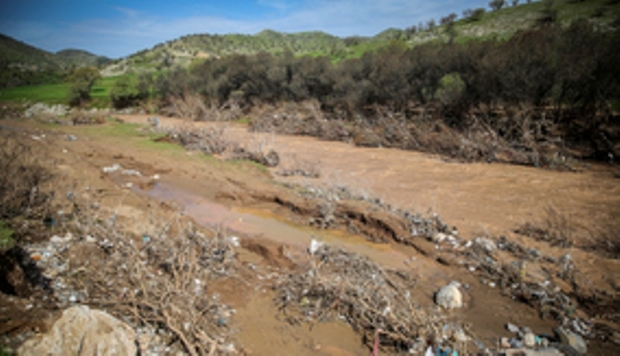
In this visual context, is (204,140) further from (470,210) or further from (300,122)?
(470,210)

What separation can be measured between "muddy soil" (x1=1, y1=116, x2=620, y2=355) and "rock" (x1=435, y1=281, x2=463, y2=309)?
117mm

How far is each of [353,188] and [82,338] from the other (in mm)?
6969

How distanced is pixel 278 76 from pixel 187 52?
46825 millimetres

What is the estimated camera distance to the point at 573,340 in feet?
12.2

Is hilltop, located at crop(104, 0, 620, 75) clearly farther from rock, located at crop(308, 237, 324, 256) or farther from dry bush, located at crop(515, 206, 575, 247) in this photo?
rock, located at crop(308, 237, 324, 256)

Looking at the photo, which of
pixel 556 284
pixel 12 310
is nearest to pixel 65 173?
pixel 12 310

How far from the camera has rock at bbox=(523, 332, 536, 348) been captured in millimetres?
3802

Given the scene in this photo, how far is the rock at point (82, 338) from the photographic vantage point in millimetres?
2381

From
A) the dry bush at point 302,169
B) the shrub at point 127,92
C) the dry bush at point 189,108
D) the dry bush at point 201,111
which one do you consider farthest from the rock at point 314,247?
the shrub at point 127,92

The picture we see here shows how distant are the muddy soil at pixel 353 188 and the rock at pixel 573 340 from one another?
284 mm

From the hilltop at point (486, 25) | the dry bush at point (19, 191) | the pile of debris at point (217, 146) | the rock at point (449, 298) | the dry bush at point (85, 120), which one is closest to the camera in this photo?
the rock at point (449, 298)

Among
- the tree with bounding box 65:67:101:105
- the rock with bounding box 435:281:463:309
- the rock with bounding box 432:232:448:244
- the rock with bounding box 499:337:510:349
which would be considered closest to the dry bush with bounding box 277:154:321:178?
the rock with bounding box 432:232:448:244

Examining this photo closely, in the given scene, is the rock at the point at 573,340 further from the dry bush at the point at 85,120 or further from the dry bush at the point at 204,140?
the dry bush at the point at 85,120

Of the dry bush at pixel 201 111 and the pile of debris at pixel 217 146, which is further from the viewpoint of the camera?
the dry bush at pixel 201 111
